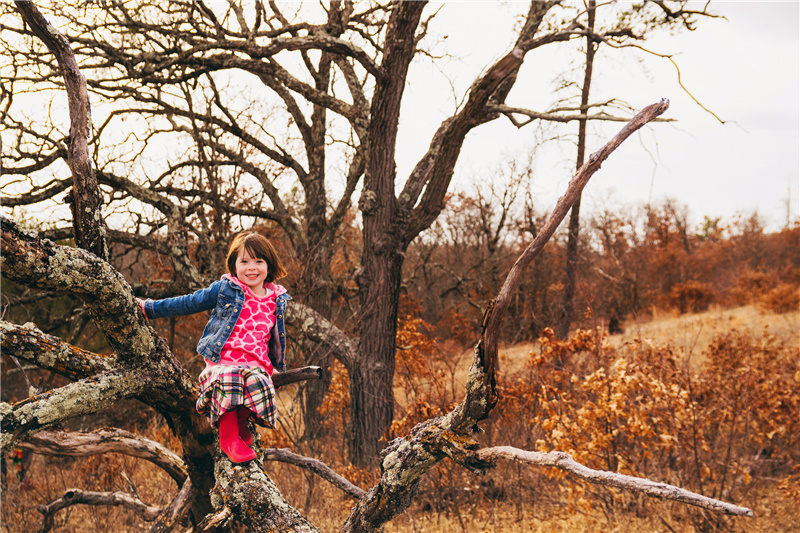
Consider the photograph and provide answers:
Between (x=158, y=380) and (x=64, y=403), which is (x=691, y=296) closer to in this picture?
(x=158, y=380)

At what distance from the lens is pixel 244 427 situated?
7.81 ft

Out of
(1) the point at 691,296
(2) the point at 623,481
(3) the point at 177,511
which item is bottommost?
(3) the point at 177,511

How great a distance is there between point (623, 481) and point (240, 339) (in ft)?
5.35

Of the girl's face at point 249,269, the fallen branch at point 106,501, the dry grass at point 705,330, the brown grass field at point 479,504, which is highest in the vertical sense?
the girl's face at point 249,269

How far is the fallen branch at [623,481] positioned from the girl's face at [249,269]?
4.10ft

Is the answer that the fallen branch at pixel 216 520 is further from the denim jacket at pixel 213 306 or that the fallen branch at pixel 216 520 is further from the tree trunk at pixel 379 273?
the tree trunk at pixel 379 273

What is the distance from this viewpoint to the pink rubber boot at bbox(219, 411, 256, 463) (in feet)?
7.44

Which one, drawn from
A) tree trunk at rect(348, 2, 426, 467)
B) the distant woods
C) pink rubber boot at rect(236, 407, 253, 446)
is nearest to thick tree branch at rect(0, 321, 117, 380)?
pink rubber boot at rect(236, 407, 253, 446)

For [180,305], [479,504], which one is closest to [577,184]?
[180,305]

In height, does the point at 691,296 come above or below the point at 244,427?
above

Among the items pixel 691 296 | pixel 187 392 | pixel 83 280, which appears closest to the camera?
pixel 83 280

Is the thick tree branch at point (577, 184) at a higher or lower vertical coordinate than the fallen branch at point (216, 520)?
higher

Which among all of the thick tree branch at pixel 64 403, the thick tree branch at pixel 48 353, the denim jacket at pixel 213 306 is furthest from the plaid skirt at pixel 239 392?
the thick tree branch at pixel 48 353

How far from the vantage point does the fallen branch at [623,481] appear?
1.41m
